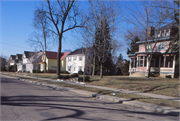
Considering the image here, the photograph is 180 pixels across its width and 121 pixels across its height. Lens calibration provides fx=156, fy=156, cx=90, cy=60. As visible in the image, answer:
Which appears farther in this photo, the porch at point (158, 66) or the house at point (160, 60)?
the porch at point (158, 66)

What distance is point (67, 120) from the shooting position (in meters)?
5.12

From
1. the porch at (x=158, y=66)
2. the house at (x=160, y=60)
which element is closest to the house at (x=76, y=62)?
the porch at (x=158, y=66)

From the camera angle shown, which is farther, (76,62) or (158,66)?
Answer: (76,62)

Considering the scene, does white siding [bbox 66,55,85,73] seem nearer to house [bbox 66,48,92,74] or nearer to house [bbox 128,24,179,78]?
house [bbox 66,48,92,74]

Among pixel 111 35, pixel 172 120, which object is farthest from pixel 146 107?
pixel 111 35

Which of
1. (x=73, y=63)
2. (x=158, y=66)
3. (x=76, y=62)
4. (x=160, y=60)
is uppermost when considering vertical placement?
(x=160, y=60)

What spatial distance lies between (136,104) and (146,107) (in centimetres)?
56

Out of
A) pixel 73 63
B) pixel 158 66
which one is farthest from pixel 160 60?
pixel 73 63

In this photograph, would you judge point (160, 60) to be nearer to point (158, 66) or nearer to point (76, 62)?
point (158, 66)

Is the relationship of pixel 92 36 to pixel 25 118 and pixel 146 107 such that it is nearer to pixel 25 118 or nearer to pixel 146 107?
pixel 146 107

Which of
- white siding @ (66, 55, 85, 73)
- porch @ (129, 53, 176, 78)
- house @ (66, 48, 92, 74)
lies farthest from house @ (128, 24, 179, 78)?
white siding @ (66, 55, 85, 73)

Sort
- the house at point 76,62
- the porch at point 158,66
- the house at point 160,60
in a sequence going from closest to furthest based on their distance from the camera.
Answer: the house at point 160,60 → the porch at point 158,66 → the house at point 76,62

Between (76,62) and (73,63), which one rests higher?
(76,62)

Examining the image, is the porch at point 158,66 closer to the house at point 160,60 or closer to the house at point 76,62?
the house at point 160,60
